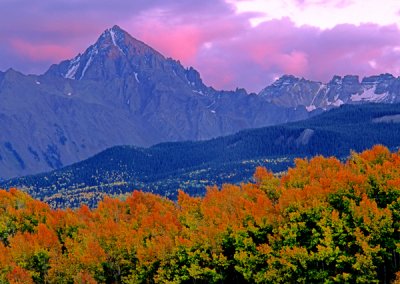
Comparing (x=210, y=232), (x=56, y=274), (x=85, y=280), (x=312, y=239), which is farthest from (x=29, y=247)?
(x=312, y=239)

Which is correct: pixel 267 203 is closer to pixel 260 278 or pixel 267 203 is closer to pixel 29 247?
pixel 260 278

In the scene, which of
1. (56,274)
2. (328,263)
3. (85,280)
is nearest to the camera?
(328,263)

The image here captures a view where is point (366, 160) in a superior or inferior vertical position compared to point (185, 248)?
superior

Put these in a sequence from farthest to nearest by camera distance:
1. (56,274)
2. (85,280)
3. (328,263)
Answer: (56,274) < (85,280) < (328,263)

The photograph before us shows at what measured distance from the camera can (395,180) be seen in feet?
426

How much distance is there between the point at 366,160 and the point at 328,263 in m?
39.0

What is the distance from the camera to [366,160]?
157 meters

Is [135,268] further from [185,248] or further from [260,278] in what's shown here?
[260,278]

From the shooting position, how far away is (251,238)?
13775 cm

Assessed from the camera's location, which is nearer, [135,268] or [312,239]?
[312,239]

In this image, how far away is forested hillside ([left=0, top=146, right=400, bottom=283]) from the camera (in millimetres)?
126688

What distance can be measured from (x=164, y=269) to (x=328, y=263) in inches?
1451

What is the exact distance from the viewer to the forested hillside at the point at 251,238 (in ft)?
416

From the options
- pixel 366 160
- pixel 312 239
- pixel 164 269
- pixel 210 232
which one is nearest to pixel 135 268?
pixel 164 269
